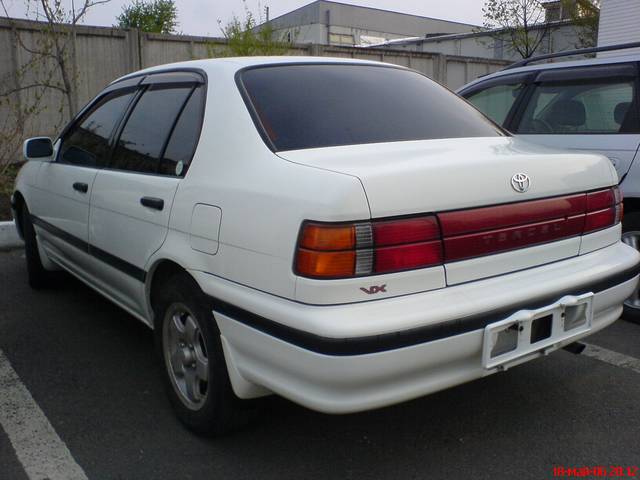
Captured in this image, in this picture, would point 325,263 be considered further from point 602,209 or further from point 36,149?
point 36,149

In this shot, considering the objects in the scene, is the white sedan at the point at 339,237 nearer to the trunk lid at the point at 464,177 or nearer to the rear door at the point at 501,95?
the trunk lid at the point at 464,177

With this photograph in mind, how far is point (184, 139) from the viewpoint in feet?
9.44

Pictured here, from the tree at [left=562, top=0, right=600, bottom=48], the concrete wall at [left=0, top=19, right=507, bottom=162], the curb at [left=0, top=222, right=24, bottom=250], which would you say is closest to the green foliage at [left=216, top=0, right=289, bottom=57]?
the concrete wall at [left=0, top=19, right=507, bottom=162]

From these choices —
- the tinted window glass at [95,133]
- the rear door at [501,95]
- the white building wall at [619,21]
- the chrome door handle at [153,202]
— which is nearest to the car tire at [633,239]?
the rear door at [501,95]

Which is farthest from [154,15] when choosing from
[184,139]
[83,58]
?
[184,139]

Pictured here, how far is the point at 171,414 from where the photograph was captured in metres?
3.01

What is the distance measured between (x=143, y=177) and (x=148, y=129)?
334mm

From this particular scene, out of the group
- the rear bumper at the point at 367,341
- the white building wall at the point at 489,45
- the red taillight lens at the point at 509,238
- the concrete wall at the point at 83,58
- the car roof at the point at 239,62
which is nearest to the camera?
the rear bumper at the point at 367,341

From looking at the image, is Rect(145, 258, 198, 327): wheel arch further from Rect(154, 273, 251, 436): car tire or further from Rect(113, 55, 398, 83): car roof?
Rect(113, 55, 398, 83): car roof

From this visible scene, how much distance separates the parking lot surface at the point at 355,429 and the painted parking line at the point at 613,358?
0.05 m

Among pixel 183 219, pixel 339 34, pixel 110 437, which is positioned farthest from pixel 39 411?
pixel 339 34

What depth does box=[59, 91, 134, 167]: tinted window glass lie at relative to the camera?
362cm

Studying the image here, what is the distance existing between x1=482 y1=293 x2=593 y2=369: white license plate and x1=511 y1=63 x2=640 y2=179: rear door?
5.99 ft

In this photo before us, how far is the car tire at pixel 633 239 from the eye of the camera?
403 centimetres
